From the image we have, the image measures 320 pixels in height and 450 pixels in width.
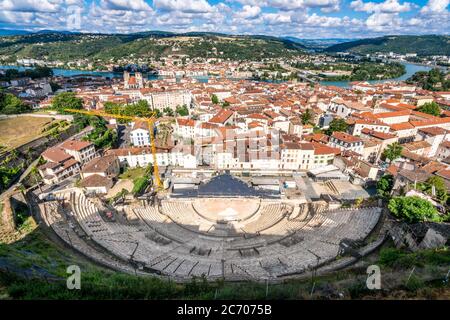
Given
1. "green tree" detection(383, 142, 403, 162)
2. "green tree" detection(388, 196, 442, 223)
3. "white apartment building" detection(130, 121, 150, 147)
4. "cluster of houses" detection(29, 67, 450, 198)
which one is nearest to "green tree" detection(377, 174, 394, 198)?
"cluster of houses" detection(29, 67, 450, 198)

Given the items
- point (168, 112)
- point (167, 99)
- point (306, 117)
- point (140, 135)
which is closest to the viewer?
point (140, 135)

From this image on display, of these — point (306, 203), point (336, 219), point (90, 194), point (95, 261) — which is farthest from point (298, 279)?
point (90, 194)

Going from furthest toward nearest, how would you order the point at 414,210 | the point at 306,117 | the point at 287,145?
the point at 306,117 → the point at 287,145 → the point at 414,210

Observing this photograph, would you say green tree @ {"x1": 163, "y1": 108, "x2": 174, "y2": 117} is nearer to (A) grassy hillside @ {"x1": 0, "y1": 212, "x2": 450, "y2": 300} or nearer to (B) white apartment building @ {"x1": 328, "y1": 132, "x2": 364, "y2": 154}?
(B) white apartment building @ {"x1": 328, "y1": 132, "x2": 364, "y2": 154}

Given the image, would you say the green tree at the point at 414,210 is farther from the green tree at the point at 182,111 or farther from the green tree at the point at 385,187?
the green tree at the point at 182,111

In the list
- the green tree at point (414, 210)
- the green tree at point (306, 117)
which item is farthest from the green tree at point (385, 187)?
the green tree at point (306, 117)

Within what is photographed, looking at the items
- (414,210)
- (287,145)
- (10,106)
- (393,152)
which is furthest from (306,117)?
(10,106)

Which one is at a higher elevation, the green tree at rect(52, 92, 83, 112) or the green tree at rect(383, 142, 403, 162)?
the green tree at rect(52, 92, 83, 112)

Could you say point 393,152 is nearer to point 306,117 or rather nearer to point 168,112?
point 306,117
